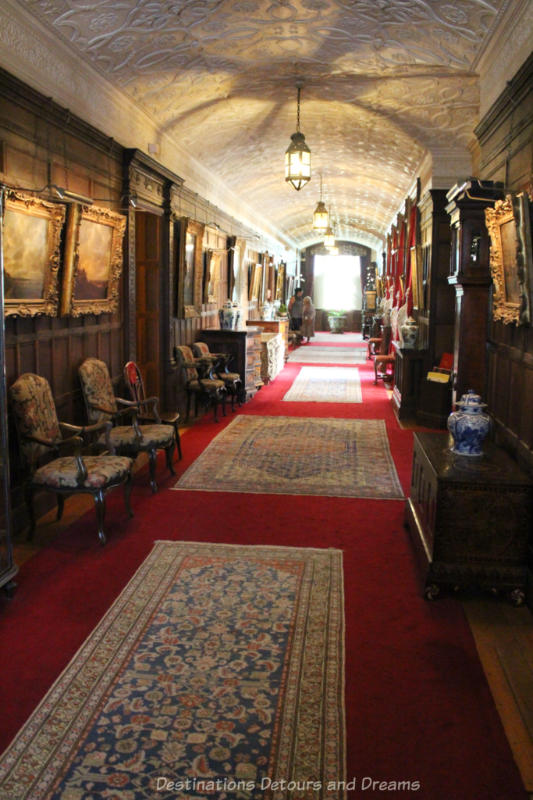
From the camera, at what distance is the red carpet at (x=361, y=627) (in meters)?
2.65

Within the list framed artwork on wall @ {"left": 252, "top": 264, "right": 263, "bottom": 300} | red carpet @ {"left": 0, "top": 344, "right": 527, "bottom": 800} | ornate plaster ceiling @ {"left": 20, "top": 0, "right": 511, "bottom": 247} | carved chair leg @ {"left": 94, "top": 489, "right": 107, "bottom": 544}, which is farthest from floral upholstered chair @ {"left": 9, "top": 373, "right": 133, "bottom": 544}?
framed artwork on wall @ {"left": 252, "top": 264, "right": 263, "bottom": 300}

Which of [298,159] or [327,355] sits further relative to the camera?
[327,355]

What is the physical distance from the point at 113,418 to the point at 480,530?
363 cm

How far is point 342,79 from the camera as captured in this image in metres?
7.48

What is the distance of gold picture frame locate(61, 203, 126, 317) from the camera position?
5.62 metres

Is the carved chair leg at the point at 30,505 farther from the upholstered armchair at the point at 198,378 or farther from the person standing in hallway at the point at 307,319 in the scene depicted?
the person standing in hallway at the point at 307,319

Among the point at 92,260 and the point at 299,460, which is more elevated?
the point at 92,260

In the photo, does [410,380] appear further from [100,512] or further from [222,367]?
→ [100,512]

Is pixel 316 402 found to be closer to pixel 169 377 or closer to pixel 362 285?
pixel 169 377

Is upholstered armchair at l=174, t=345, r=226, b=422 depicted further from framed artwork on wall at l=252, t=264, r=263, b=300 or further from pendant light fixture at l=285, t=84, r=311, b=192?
framed artwork on wall at l=252, t=264, r=263, b=300

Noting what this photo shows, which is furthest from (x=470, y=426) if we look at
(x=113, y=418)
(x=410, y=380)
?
(x=410, y=380)

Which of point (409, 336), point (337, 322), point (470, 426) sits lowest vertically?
point (470, 426)

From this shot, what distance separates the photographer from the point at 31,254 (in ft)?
16.6

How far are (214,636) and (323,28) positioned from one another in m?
5.19
